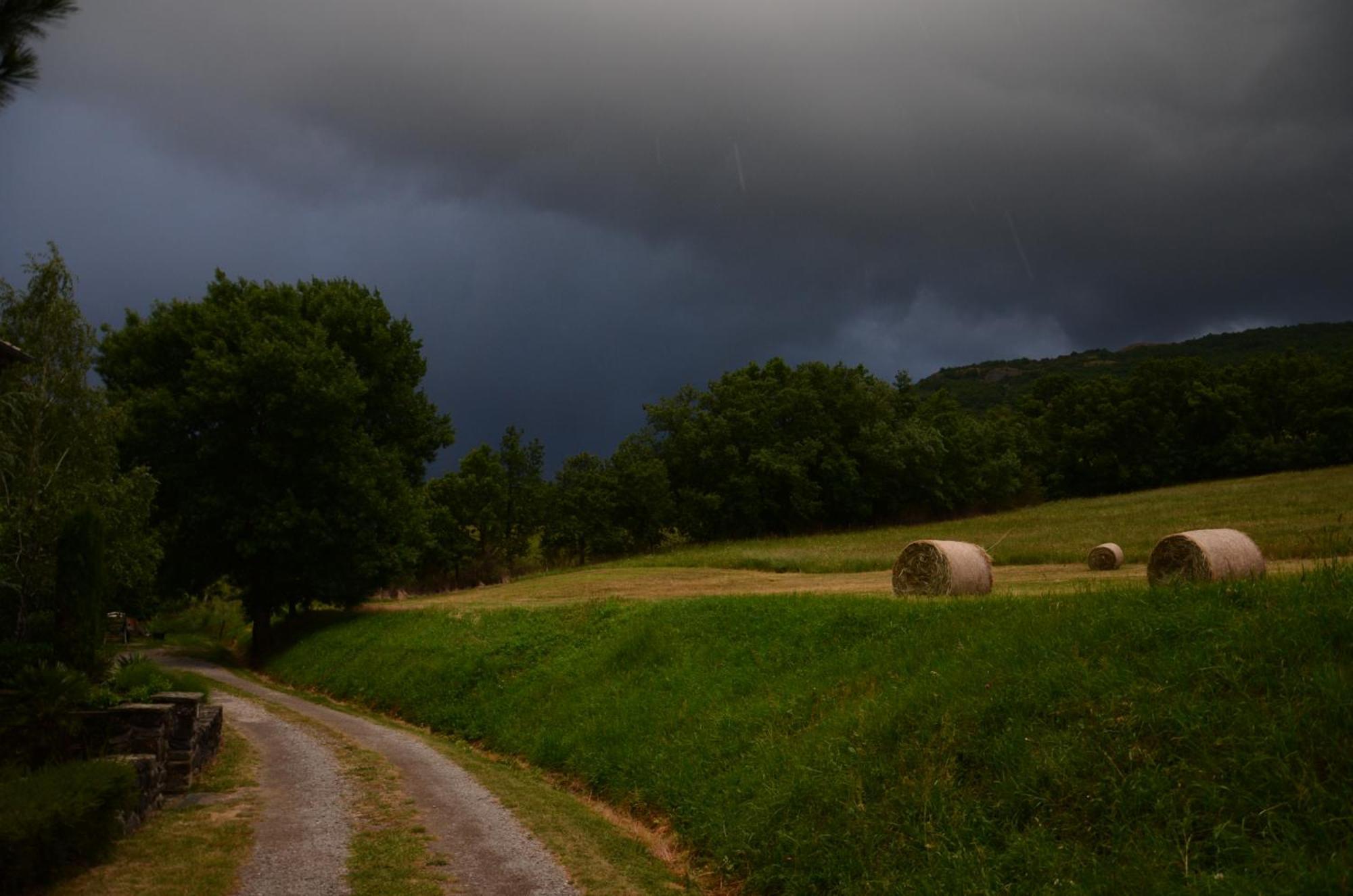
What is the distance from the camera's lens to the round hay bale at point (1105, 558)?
26.9m

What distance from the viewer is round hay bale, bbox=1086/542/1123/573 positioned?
88.4 ft

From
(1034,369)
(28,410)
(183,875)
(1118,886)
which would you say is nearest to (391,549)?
(28,410)

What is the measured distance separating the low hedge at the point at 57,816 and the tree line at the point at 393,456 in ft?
16.0

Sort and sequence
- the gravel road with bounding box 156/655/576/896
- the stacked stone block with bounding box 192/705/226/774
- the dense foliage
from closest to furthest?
the gravel road with bounding box 156/655/576/896 < the stacked stone block with bounding box 192/705/226/774 < the dense foliage

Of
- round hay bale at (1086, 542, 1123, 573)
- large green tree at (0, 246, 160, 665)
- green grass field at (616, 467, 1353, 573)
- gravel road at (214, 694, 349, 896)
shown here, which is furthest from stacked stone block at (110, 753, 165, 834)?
round hay bale at (1086, 542, 1123, 573)

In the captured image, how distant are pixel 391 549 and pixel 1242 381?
86.3 m

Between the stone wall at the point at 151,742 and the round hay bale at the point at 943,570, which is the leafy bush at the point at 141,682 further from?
the round hay bale at the point at 943,570

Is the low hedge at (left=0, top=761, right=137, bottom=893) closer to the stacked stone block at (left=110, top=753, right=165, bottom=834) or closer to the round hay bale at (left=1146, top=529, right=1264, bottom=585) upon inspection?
the stacked stone block at (left=110, top=753, right=165, bottom=834)

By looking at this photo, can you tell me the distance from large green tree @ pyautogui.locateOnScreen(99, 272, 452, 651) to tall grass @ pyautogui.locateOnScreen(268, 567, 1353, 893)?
2236cm

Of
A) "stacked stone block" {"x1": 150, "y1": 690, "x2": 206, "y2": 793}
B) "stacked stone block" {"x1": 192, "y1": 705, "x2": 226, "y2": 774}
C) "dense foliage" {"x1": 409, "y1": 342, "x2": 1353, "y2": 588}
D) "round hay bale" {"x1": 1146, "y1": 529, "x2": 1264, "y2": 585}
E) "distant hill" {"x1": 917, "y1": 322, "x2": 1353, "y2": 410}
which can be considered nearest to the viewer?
"stacked stone block" {"x1": 150, "y1": 690, "x2": 206, "y2": 793}

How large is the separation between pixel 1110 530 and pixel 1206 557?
89.2ft

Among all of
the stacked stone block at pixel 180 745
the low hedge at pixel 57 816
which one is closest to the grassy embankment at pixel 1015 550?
the stacked stone block at pixel 180 745

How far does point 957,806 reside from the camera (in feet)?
29.7

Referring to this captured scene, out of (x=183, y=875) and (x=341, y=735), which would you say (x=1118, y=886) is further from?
(x=341, y=735)
